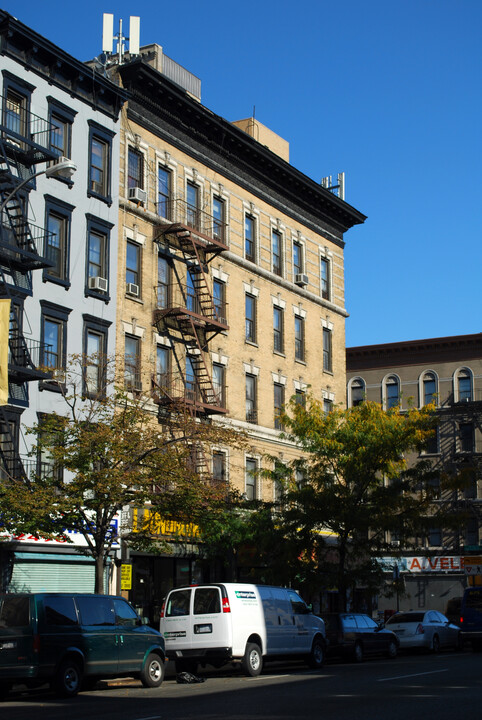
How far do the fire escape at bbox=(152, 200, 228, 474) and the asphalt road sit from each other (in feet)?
49.0

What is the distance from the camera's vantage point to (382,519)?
32812mm

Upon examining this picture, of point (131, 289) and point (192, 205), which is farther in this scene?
point (192, 205)

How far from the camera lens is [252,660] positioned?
2181cm

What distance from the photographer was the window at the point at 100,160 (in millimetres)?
33688

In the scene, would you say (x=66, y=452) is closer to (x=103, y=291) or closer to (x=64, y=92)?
(x=103, y=291)

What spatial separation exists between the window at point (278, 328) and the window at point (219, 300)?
4.11 meters

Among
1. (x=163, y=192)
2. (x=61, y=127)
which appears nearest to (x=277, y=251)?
(x=163, y=192)

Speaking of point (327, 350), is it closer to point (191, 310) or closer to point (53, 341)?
point (191, 310)

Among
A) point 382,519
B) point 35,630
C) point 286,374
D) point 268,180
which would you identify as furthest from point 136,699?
point 268,180

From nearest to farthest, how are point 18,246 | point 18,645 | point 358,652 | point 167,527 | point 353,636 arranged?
1. point 18,645
2. point 353,636
3. point 358,652
4. point 18,246
5. point 167,527

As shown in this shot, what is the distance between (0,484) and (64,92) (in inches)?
570

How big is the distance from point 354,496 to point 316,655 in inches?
362

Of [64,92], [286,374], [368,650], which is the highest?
[64,92]

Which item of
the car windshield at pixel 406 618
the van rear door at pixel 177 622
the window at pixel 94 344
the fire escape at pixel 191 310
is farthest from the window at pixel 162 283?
the van rear door at pixel 177 622
